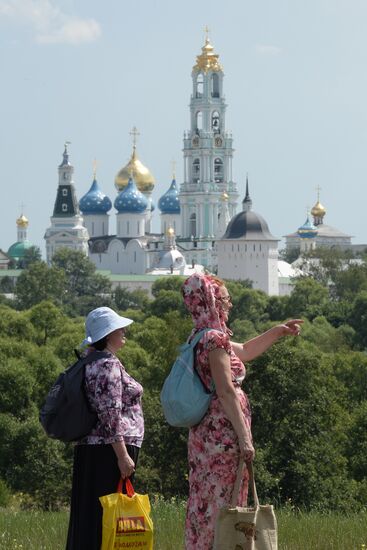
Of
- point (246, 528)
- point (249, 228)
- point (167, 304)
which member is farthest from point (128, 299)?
point (246, 528)

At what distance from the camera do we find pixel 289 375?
27.7 m

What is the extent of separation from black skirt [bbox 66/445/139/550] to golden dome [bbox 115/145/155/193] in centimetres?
13485

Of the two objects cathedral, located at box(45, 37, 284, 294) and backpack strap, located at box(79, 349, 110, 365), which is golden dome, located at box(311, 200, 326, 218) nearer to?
cathedral, located at box(45, 37, 284, 294)

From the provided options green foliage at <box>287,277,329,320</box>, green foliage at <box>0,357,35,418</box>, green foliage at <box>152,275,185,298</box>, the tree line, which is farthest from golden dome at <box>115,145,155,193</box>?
green foliage at <box>0,357,35,418</box>

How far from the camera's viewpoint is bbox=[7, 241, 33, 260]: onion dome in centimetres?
14962

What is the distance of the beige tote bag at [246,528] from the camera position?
26.8 feet

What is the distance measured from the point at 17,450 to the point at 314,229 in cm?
14156

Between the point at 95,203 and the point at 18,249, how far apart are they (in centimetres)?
858

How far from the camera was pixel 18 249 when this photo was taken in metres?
151

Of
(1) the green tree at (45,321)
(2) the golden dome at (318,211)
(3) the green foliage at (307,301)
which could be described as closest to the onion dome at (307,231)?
(2) the golden dome at (318,211)

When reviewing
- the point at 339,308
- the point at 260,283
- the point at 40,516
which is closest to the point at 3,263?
the point at 260,283

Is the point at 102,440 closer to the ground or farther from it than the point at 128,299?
closer to the ground

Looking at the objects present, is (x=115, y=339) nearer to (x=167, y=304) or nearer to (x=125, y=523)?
(x=125, y=523)

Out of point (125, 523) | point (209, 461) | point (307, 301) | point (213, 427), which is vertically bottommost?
point (125, 523)
